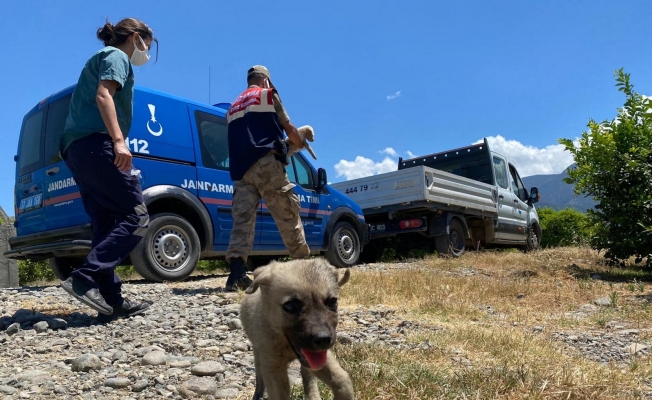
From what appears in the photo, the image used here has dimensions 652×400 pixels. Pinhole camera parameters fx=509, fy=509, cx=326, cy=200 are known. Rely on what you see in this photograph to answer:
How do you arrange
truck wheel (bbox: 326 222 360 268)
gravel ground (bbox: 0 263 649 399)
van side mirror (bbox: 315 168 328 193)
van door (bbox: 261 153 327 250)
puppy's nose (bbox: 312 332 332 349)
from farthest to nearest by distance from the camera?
truck wheel (bbox: 326 222 360 268) < van side mirror (bbox: 315 168 328 193) < van door (bbox: 261 153 327 250) < gravel ground (bbox: 0 263 649 399) < puppy's nose (bbox: 312 332 332 349)

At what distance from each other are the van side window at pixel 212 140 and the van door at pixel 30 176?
2.11 meters

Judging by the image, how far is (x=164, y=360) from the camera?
3.38 meters

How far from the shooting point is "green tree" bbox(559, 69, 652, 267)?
9.31 metres

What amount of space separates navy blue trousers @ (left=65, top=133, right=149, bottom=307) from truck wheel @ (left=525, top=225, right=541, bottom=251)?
46.6ft

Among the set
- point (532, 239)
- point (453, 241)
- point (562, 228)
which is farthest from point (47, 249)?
point (562, 228)

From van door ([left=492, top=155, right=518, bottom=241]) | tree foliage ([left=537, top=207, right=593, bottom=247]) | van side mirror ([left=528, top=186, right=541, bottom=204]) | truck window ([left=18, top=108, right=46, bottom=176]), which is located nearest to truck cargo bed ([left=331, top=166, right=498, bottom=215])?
van door ([left=492, top=155, right=518, bottom=241])

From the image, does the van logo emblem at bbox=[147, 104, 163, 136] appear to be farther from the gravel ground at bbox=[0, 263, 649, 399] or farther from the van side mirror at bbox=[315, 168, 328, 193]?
the van side mirror at bbox=[315, 168, 328, 193]

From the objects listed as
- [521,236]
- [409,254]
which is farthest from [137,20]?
A: [521,236]

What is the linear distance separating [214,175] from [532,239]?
12298mm

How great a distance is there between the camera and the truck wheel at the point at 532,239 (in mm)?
16197

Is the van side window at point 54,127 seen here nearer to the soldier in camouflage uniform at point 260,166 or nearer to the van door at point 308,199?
the soldier in camouflage uniform at point 260,166

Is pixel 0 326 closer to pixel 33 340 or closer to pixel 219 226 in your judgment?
pixel 33 340

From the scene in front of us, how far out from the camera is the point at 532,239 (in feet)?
54.1

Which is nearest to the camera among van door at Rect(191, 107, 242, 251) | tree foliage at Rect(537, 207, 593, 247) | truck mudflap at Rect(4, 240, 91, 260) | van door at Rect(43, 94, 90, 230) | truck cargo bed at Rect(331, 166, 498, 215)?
truck mudflap at Rect(4, 240, 91, 260)
